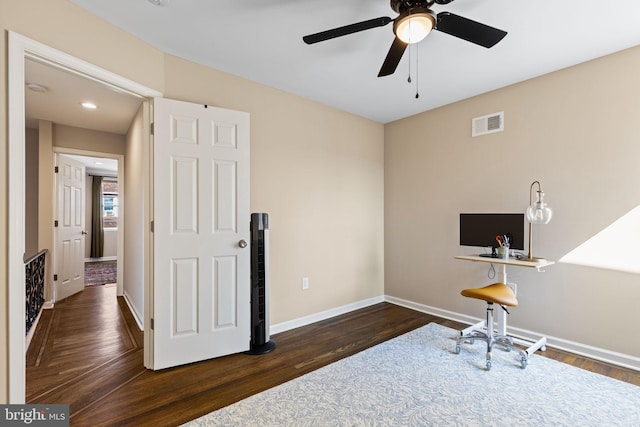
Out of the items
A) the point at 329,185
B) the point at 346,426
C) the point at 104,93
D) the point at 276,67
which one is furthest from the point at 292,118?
the point at 346,426

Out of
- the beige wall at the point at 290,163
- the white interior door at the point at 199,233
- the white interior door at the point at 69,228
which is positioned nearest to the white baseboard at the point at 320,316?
the beige wall at the point at 290,163

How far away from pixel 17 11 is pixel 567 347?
15.5 ft

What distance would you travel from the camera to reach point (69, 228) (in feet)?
15.6

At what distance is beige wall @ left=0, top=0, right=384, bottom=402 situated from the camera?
1.86 metres

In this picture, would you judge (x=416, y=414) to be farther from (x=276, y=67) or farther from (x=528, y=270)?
(x=276, y=67)

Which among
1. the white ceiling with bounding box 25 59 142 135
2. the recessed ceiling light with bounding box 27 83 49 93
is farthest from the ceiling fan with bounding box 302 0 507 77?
the recessed ceiling light with bounding box 27 83 49 93

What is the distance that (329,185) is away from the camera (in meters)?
3.74

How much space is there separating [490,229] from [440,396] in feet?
5.62

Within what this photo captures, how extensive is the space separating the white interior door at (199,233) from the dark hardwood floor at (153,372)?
0.23 metres

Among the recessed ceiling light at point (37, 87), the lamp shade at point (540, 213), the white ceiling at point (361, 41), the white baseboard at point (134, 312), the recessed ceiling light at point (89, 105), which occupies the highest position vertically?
the white ceiling at point (361, 41)

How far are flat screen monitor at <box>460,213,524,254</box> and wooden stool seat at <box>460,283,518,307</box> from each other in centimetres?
45

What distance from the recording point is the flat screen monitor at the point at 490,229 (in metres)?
2.86

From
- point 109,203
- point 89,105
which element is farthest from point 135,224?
point 109,203

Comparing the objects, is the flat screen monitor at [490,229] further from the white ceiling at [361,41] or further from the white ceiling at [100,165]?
the white ceiling at [100,165]
